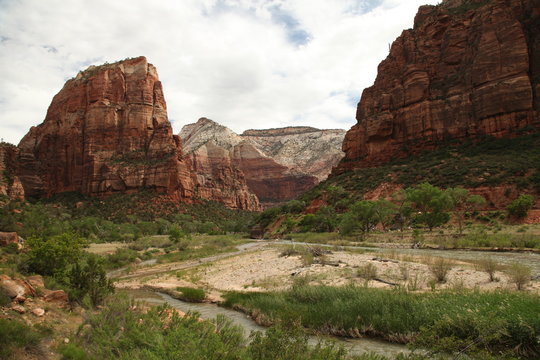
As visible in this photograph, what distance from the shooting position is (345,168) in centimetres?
8550

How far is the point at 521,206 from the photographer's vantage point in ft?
119

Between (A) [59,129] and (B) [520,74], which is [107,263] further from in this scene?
(A) [59,129]

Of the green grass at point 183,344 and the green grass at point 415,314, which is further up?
the green grass at point 183,344

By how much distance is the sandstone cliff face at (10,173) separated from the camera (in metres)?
66.6

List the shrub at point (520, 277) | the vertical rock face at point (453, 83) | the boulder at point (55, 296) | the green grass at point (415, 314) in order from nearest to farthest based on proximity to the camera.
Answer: the green grass at point (415, 314) < the boulder at point (55, 296) < the shrub at point (520, 277) < the vertical rock face at point (453, 83)

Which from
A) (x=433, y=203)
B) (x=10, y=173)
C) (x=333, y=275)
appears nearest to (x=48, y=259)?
(x=333, y=275)

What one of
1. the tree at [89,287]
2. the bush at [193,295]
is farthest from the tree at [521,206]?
the tree at [89,287]

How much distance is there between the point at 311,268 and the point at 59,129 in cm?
11342

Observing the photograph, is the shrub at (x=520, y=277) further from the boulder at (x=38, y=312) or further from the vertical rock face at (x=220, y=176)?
the vertical rock face at (x=220, y=176)

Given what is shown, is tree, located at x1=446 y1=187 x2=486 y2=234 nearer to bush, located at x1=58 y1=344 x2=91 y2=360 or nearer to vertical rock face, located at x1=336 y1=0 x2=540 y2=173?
vertical rock face, located at x1=336 y1=0 x2=540 y2=173

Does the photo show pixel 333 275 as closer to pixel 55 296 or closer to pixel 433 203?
pixel 55 296

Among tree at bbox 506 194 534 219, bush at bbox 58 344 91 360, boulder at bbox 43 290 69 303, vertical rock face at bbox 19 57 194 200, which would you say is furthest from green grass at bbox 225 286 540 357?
vertical rock face at bbox 19 57 194 200

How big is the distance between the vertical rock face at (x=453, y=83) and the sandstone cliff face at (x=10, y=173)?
72.0 meters

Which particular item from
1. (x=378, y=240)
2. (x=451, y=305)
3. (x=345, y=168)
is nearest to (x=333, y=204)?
(x=345, y=168)
